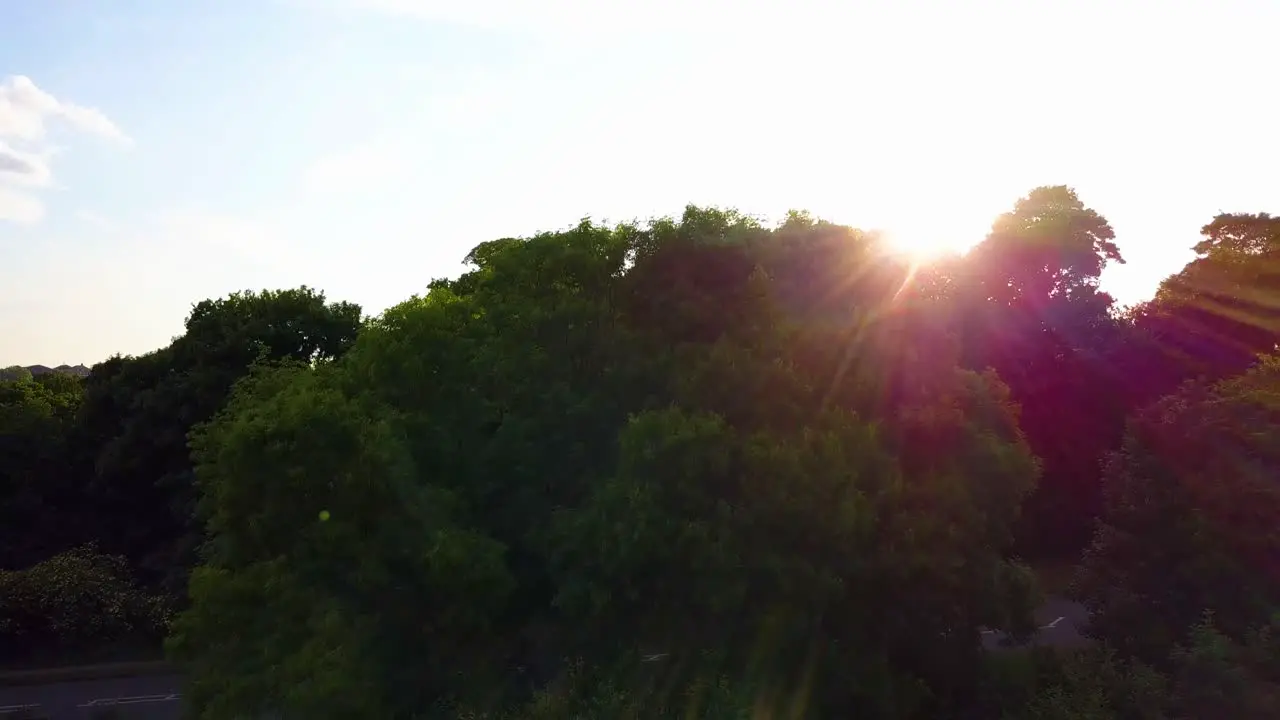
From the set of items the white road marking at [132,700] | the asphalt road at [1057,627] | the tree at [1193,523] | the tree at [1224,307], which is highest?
the tree at [1224,307]

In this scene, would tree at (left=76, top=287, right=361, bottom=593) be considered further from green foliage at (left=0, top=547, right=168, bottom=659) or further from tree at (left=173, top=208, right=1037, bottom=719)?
tree at (left=173, top=208, right=1037, bottom=719)

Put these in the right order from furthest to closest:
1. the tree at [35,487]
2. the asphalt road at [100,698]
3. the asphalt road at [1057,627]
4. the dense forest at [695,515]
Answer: the tree at [35,487] < the asphalt road at [1057,627] < the asphalt road at [100,698] < the dense forest at [695,515]

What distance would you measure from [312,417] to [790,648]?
29.7ft

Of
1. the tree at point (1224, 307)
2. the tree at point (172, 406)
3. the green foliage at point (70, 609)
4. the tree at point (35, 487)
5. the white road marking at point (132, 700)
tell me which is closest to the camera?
the white road marking at point (132, 700)

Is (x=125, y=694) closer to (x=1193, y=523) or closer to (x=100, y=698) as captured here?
(x=100, y=698)

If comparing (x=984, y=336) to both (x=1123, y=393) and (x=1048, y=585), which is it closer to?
(x=1123, y=393)

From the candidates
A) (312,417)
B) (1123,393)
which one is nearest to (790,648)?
(312,417)

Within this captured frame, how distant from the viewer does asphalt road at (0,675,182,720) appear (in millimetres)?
23109

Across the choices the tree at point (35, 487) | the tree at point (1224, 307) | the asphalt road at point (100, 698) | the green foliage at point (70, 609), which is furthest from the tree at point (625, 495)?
the tree at point (1224, 307)

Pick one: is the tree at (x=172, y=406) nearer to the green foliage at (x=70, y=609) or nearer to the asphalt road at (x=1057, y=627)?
the green foliage at (x=70, y=609)

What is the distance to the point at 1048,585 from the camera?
31.7 meters

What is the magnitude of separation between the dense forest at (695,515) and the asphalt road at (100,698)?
9.33 m

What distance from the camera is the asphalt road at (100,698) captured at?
23109mm

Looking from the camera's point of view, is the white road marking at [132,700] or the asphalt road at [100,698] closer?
the asphalt road at [100,698]
